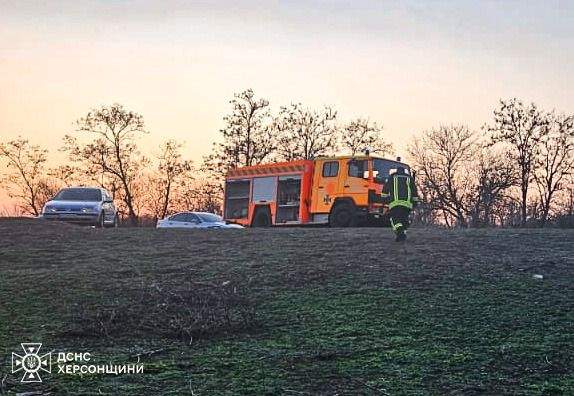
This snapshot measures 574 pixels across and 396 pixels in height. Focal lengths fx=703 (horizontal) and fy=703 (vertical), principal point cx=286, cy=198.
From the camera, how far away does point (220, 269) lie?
10719 mm

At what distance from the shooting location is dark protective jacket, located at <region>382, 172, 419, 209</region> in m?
13.5

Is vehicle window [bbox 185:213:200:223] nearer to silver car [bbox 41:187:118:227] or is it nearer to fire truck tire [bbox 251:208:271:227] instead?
fire truck tire [bbox 251:208:271:227]

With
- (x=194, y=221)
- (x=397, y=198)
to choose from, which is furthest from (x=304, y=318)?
(x=194, y=221)

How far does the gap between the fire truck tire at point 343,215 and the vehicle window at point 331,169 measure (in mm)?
1033

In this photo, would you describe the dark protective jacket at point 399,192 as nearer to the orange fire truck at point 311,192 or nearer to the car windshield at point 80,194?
the orange fire truck at point 311,192

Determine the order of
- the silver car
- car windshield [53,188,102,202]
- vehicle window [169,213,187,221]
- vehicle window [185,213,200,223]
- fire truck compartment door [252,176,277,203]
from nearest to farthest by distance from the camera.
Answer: the silver car, car windshield [53,188,102,202], fire truck compartment door [252,176,277,203], vehicle window [185,213,200,223], vehicle window [169,213,187,221]

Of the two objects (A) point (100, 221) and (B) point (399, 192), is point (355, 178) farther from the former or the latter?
(A) point (100, 221)

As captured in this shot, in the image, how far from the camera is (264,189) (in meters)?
25.6

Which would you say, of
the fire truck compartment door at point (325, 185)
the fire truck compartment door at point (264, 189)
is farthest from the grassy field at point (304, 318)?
the fire truck compartment door at point (264, 189)

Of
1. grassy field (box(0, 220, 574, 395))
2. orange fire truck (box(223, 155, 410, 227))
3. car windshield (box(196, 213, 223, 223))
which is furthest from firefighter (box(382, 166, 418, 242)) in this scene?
car windshield (box(196, 213, 223, 223))

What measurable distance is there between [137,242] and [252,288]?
663 centimetres

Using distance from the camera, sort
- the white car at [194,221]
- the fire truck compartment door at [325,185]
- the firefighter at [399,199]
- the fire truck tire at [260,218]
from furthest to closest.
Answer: the white car at [194,221], the fire truck tire at [260,218], the fire truck compartment door at [325,185], the firefighter at [399,199]

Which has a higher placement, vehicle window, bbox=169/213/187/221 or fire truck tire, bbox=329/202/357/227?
fire truck tire, bbox=329/202/357/227

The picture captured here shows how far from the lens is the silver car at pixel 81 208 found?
76.0 feet
